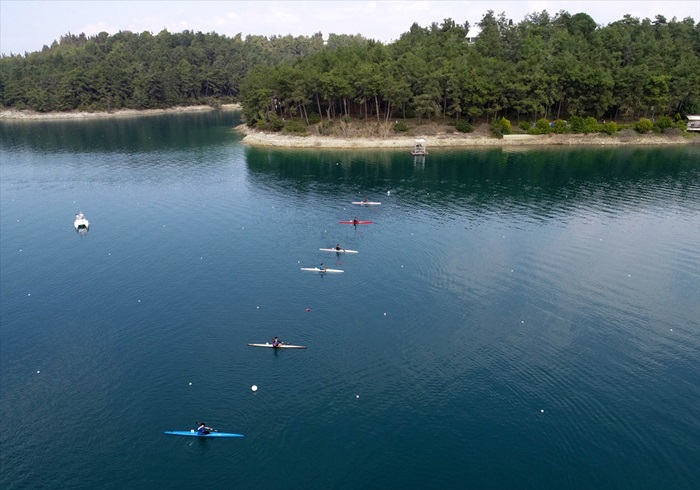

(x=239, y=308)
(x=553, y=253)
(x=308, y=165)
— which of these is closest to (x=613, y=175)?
(x=553, y=253)

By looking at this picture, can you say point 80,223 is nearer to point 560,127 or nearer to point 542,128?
point 542,128

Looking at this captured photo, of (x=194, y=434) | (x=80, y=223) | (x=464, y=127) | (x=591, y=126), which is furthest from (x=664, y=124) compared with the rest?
(x=194, y=434)

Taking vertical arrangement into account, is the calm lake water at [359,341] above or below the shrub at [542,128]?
below

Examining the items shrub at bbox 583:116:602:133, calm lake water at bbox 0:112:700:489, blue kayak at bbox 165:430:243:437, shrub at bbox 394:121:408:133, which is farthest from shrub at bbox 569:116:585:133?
blue kayak at bbox 165:430:243:437

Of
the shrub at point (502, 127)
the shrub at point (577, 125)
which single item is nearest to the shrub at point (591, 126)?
the shrub at point (577, 125)

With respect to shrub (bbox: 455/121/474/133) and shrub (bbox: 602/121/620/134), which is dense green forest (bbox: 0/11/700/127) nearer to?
shrub (bbox: 455/121/474/133)

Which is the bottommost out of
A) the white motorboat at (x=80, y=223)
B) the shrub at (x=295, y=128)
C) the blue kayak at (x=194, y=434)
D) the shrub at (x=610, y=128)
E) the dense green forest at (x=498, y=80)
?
the blue kayak at (x=194, y=434)

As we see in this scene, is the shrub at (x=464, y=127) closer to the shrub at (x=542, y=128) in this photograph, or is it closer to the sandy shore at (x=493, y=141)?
the sandy shore at (x=493, y=141)
